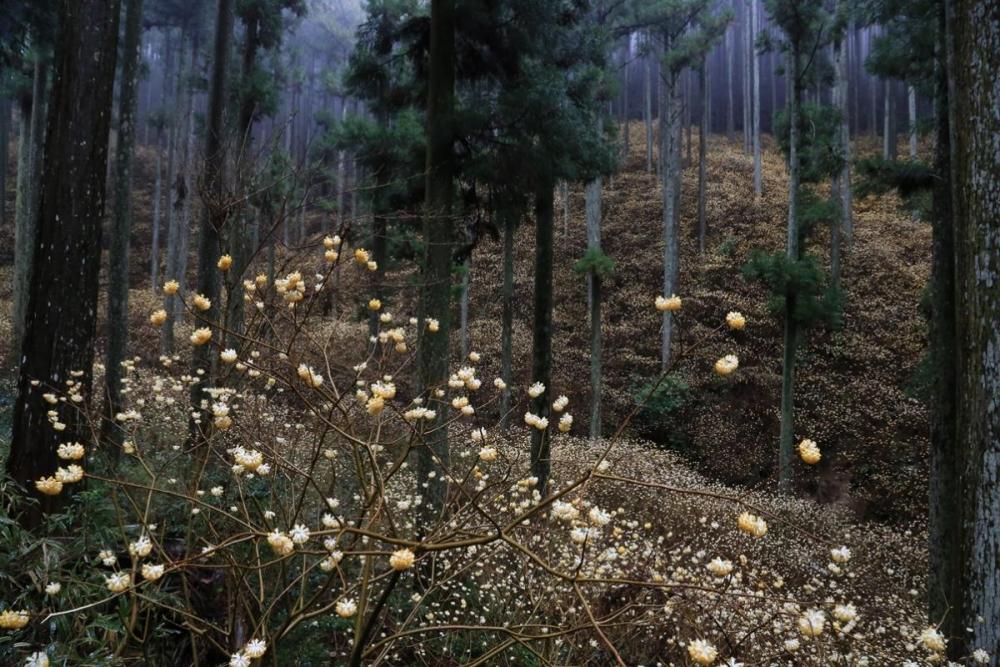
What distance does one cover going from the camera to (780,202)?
67.7ft

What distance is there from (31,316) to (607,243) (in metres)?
18.2

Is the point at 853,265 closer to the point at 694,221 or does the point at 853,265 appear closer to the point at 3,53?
the point at 694,221

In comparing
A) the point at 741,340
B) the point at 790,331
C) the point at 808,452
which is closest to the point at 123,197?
the point at 808,452

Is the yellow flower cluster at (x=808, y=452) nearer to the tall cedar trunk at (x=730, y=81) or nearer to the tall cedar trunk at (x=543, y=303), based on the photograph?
the tall cedar trunk at (x=543, y=303)

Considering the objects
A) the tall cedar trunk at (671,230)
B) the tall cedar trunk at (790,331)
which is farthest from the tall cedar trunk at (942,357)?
the tall cedar trunk at (671,230)

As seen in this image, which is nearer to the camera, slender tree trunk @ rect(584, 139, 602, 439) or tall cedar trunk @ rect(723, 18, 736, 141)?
slender tree trunk @ rect(584, 139, 602, 439)

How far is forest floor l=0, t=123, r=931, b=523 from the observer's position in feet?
37.8

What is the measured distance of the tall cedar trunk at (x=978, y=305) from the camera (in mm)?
2469

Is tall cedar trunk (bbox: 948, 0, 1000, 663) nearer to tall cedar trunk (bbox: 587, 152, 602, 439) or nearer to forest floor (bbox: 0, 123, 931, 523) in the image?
forest floor (bbox: 0, 123, 931, 523)

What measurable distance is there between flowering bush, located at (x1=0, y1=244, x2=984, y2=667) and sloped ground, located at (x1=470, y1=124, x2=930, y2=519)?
468 cm

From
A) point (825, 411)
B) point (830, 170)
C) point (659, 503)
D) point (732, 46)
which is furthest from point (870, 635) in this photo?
point (732, 46)

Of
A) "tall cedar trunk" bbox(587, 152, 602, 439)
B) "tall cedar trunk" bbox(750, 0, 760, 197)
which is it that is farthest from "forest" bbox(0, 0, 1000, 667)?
"tall cedar trunk" bbox(750, 0, 760, 197)

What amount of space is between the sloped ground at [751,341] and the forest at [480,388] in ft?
0.34

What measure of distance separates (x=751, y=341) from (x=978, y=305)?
1297 centimetres
